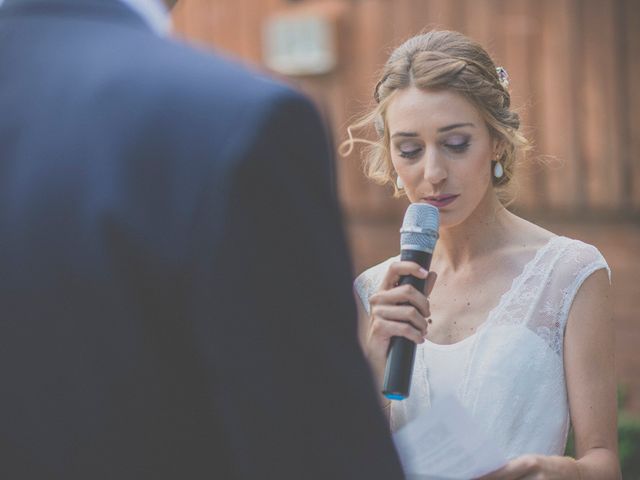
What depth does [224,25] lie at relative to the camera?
346 inches

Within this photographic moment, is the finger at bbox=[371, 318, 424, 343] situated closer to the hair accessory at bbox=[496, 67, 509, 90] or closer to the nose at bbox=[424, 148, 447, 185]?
the nose at bbox=[424, 148, 447, 185]

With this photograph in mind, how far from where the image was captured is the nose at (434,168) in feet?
8.36

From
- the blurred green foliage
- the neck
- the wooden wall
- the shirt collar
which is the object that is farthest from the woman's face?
the wooden wall

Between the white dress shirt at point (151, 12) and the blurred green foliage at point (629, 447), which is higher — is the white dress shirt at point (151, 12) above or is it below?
above

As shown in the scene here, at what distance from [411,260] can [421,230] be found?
76mm

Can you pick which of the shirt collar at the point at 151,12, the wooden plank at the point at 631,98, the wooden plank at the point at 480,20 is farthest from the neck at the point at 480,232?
the wooden plank at the point at 480,20

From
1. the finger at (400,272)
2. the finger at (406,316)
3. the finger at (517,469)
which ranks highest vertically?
the finger at (400,272)

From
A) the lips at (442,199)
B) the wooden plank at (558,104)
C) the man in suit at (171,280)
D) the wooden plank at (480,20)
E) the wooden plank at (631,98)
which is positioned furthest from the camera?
the wooden plank at (480,20)

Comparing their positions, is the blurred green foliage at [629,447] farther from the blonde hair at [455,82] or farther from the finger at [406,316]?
the finger at [406,316]

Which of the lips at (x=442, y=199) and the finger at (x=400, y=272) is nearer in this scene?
the finger at (x=400, y=272)

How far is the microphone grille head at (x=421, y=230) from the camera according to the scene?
217 cm

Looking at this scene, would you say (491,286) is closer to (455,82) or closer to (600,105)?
(455,82)

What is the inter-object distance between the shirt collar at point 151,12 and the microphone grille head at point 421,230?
3.42 feet

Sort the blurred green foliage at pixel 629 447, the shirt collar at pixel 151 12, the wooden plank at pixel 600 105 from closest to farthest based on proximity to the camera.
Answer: the shirt collar at pixel 151 12
the blurred green foliage at pixel 629 447
the wooden plank at pixel 600 105
